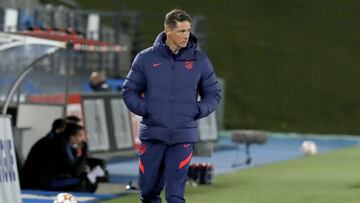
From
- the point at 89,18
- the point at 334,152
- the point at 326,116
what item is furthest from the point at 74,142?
the point at 326,116

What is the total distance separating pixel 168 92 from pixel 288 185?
28.5 feet

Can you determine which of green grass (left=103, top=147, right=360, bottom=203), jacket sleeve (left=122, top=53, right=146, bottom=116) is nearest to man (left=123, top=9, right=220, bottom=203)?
jacket sleeve (left=122, top=53, right=146, bottom=116)

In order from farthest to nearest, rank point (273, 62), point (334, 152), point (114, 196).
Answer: point (273, 62) → point (334, 152) → point (114, 196)

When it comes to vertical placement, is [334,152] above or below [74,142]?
below

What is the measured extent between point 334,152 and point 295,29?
30.7 m

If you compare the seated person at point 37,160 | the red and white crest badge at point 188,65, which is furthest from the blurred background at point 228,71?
the red and white crest badge at point 188,65

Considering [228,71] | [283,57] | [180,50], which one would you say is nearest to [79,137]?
[180,50]

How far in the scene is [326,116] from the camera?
52.3 meters

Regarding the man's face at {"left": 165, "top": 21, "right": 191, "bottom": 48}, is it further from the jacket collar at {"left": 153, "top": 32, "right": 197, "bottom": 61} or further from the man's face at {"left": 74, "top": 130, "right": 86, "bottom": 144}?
the man's face at {"left": 74, "top": 130, "right": 86, "bottom": 144}

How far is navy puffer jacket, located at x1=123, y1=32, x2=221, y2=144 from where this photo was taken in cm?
1158

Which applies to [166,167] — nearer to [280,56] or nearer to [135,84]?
[135,84]

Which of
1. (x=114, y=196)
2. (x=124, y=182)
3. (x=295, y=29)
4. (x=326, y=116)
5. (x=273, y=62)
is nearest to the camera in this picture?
(x=114, y=196)

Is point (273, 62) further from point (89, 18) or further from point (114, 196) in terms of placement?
point (114, 196)

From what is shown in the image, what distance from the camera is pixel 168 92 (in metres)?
11.6
